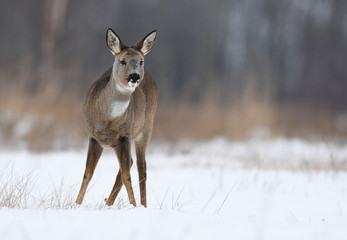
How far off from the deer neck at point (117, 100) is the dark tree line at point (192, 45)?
7.64 m

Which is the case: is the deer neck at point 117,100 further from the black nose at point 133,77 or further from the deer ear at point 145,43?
the deer ear at point 145,43

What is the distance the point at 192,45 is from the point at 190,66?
1.67 m

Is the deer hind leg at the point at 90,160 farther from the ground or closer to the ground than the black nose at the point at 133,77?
closer to the ground

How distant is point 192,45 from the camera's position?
30672 millimetres

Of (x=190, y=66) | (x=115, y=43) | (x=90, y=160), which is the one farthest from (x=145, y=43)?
(x=190, y=66)

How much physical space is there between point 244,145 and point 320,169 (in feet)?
18.0

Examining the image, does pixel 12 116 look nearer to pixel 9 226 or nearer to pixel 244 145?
pixel 244 145

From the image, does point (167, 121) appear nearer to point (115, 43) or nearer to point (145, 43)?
point (145, 43)

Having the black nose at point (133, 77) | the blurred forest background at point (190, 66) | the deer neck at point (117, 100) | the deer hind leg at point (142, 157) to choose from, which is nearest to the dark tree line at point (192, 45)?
the blurred forest background at point (190, 66)

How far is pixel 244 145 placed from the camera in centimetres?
1377

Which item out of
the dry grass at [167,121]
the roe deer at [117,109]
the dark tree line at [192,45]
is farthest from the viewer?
the dark tree line at [192,45]

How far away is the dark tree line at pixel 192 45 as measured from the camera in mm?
16016

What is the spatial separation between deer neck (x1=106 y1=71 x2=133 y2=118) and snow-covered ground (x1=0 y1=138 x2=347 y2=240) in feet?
2.54

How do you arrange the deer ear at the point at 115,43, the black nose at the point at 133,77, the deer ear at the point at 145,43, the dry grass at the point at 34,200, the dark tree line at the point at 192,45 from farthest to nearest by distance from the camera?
the dark tree line at the point at 192,45, the deer ear at the point at 145,43, the deer ear at the point at 115,43, the black nose at the point at 133,77, the dry grass at the point at 34,200
